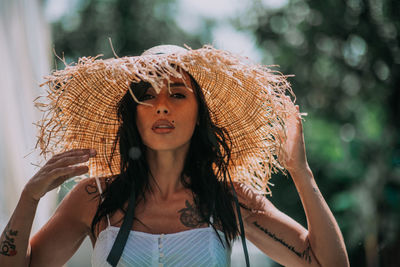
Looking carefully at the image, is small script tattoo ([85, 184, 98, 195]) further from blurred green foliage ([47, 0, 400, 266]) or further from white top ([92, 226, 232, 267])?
blurred green foliage ([47, 0, 400, 266])

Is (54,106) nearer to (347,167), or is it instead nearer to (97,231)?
A: (97,231)

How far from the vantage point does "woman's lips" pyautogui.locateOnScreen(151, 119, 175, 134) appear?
1.92 meters

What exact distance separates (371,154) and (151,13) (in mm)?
6057

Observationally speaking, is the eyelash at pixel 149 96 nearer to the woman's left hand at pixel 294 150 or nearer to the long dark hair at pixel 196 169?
the long dark hair at pixel 196 169

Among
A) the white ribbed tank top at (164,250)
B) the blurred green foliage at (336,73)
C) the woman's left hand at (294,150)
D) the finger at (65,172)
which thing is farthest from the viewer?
the blurred green foliage at (336,73)

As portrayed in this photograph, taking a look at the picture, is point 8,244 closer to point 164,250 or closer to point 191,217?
point 164,250

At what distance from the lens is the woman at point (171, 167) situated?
5.93 feet

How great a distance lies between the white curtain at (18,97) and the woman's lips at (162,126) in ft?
3.61

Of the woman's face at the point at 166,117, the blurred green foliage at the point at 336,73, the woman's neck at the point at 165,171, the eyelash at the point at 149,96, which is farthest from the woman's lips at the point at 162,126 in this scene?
the blurred green foliage at the point at 336,73

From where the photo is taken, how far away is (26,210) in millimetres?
1759

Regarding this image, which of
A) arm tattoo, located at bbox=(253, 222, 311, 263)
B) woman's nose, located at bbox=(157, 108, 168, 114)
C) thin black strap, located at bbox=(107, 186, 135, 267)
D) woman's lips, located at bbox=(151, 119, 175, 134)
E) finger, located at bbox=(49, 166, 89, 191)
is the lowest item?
arm tattoo, located at bbox=(253, 222, 311, 263)

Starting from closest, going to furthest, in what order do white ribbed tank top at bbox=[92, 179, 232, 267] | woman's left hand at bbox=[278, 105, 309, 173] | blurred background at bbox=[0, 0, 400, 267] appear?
white ribbed tank top at bbox=[92, 179, 232, 267] < woman's left hand at bbox=[278, 105, 309, 173] < blurred background at bbox=[0, 0, 400, 267]

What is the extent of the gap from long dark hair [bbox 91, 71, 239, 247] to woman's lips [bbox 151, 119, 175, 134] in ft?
0.50

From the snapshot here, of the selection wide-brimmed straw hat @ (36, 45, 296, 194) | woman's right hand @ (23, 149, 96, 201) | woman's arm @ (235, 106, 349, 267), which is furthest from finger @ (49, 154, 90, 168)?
woman's arm @ (235, 106, 349, 267)
